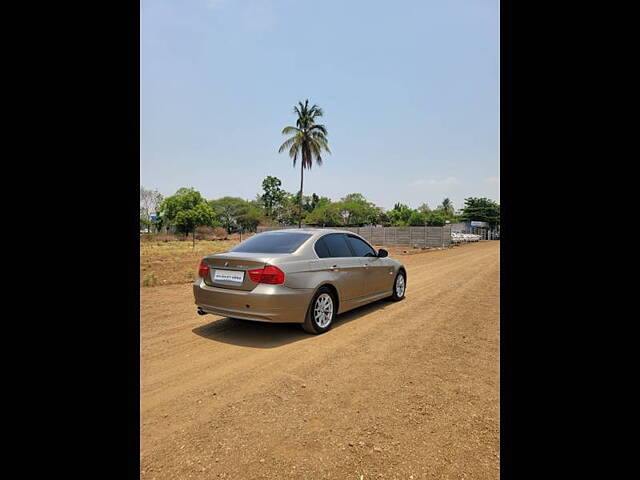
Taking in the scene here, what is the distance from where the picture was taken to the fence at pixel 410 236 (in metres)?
27.9

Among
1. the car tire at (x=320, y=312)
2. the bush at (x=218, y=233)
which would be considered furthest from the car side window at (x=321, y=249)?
the bush at (x=218, y=233)

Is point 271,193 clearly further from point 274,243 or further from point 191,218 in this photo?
point 274,243

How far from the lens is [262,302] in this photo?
4.20 m

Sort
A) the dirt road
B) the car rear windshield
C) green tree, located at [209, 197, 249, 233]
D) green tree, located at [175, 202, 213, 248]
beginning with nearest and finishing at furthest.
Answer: the dirt road, the car rear windshield, green tree, located at [175, 202, 213, 248], green tree, located at [209, 197, 249, 233]

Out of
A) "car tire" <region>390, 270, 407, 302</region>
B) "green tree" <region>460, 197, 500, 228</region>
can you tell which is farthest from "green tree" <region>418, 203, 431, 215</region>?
"car tire" <region>390, 270, 407, 302</region>

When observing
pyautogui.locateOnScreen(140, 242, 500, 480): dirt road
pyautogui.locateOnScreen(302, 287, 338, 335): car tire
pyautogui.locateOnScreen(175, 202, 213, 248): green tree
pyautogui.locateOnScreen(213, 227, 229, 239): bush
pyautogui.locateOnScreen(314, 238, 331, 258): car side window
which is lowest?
pyautogui.locateOnScreen(140, 242, 500, 480): dirt road

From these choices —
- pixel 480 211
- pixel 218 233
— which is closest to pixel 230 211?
pixel 218 233

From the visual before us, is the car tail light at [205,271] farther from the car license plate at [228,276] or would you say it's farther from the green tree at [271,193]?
the green tree at [271,193]

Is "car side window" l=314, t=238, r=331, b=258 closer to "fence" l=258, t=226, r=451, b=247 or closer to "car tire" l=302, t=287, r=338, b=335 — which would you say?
"car tire" l=302, t=287, r=338, b=335

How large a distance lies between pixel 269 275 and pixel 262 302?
33 centimetres

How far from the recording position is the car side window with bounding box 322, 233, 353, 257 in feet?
17.4
